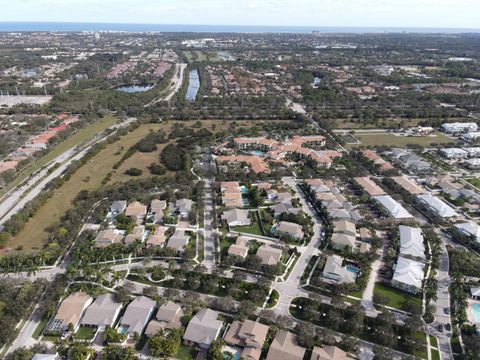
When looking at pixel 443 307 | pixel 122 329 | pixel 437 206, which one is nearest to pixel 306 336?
pixel 443 307

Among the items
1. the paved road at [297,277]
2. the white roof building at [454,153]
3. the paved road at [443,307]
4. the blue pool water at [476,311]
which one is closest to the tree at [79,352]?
the paved road at [297,277]

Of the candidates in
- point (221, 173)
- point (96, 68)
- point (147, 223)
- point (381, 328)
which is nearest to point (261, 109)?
point (221, 173)

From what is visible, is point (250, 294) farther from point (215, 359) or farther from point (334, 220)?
point (334, 220)

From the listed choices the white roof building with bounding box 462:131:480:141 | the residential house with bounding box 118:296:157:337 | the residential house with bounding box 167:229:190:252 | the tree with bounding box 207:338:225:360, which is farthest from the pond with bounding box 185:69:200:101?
the tree with bounding box 207:338:225:360

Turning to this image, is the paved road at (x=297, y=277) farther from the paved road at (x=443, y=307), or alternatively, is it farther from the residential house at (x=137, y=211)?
the residential house at (x=137, y=211)

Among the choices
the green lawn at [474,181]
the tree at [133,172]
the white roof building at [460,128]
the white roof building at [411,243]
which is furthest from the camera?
the white roof building at [460,128]

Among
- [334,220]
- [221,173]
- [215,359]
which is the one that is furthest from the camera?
[221,173]
